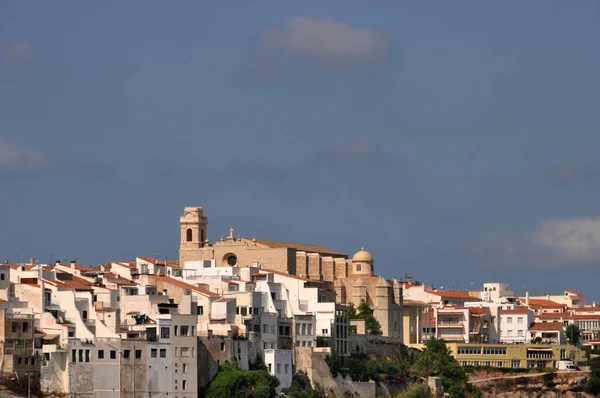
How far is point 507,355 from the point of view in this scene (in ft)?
449

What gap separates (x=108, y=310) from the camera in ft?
338

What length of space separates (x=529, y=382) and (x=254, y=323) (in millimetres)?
32320

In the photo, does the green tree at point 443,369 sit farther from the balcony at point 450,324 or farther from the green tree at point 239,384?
the green tree at point 239,384

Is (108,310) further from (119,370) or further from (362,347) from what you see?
(362,347)

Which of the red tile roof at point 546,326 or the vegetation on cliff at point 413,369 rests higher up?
the red tile roof at point 546,326

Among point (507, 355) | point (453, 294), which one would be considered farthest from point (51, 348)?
point (453, 294)

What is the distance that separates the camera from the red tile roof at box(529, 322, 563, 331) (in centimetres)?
14838

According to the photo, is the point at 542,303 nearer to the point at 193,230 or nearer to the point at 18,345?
the point at 193,230

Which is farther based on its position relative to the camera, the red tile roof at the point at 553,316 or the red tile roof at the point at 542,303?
the red tile roof at the point at 542,303

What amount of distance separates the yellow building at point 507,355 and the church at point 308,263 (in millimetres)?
7522

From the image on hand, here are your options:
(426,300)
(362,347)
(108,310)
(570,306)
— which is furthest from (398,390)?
(570,306)

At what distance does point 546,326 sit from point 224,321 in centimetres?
4982

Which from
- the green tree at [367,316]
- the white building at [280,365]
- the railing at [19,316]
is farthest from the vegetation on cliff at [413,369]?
the railing at [19,316]

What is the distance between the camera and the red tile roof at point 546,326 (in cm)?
14838
